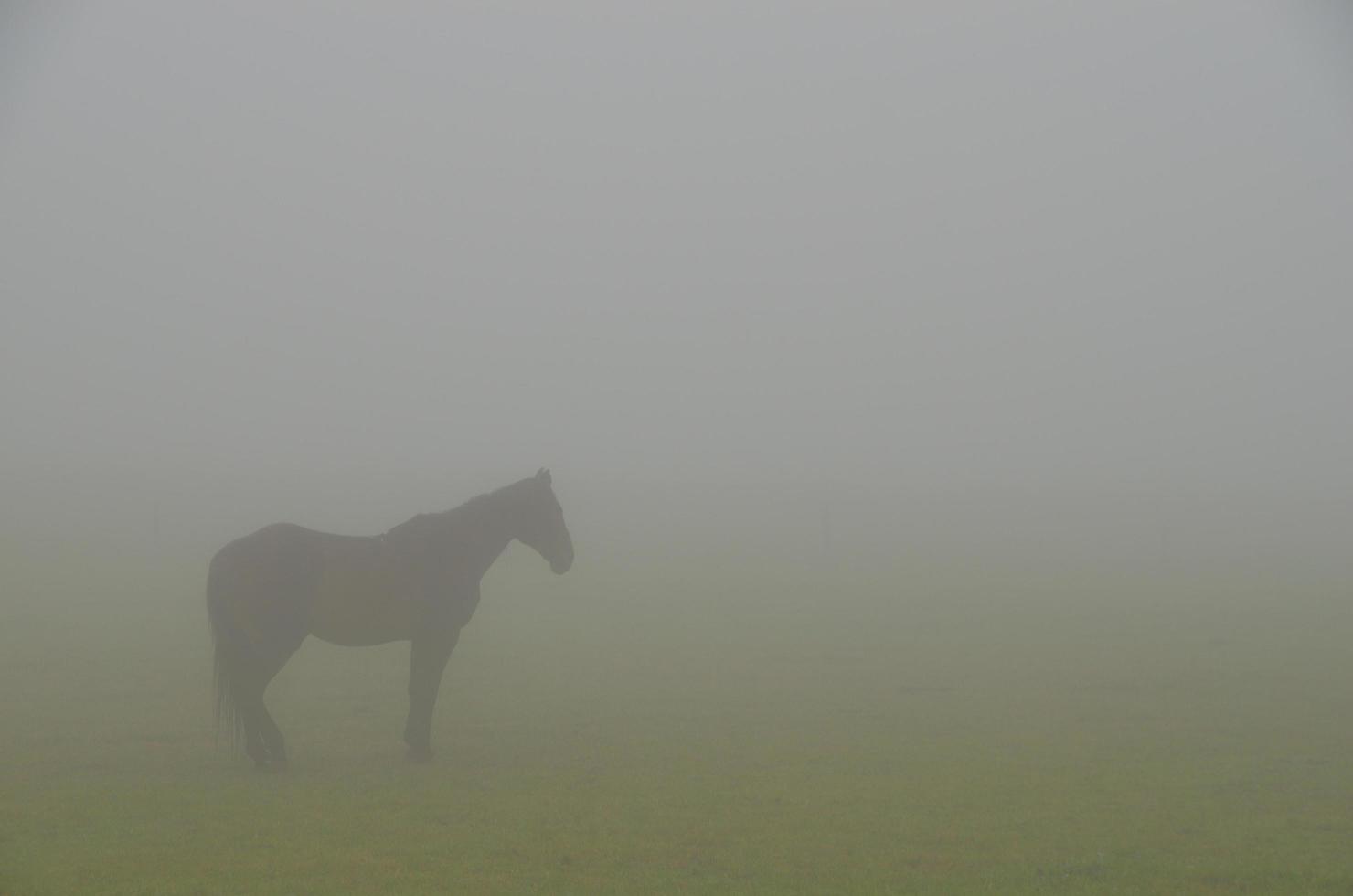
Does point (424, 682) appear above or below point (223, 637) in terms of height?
below

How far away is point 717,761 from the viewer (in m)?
12.8

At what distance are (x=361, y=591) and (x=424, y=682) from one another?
3.80 feet

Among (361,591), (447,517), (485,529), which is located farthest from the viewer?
(485,529)

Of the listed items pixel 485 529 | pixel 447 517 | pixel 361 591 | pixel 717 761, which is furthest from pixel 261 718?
pixel 717 761

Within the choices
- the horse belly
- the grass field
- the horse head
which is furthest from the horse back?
the grass field

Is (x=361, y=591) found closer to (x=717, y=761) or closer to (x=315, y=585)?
(x=315, y=585)

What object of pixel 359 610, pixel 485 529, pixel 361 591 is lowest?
pixel 359 610

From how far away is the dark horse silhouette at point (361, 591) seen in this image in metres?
11.8

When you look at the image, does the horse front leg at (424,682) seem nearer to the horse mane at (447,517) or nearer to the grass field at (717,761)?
the grass field at (717,761)

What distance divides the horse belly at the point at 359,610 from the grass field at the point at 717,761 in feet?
4.43

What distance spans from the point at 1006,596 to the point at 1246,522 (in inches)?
1255

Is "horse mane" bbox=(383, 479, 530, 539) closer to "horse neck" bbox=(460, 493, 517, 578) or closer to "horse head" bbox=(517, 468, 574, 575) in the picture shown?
"horse neck" bbox=(460, 493, 517, 578)

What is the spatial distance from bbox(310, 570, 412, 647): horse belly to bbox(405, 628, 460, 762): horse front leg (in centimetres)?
24

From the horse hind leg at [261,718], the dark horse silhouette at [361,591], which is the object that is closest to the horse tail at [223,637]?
the dark horse silhouette at [361,591]
